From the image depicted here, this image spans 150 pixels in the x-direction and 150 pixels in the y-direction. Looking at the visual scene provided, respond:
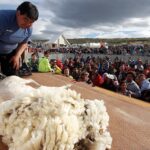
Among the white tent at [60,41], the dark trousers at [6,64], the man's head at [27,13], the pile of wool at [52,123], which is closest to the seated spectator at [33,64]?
the dark trousers at [6,64]

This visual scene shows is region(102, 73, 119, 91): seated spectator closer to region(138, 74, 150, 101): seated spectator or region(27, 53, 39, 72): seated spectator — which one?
region(138, 74, 150, 101): seated spectator

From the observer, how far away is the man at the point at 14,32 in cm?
367

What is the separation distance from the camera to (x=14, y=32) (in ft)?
14.0

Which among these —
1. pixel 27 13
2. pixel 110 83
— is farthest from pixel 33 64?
pixel 27 13

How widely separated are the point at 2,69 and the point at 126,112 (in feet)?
7.08

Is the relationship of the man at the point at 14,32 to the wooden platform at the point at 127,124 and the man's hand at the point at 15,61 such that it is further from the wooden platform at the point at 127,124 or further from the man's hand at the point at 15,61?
the wooden platform at the point at 127,124

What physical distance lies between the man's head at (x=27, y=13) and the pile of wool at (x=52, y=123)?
150 cm

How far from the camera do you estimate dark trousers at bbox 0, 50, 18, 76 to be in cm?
470

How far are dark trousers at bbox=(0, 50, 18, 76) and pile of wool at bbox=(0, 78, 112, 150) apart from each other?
8.03 feet

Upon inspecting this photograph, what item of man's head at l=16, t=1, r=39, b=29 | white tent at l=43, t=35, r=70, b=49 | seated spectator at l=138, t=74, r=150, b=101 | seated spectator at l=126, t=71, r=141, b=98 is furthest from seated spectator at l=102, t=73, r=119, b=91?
white tent at l=43, t=35, r=70, b=49

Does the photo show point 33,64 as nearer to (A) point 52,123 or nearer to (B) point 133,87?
(B) point 133,87

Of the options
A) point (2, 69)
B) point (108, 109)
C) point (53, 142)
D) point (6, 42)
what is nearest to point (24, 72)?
point (2, 69)

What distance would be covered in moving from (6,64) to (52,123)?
2.96 m

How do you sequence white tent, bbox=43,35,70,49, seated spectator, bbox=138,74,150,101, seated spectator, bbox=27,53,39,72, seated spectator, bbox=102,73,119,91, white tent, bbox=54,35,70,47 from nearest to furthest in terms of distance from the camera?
seated spectator, bbox=27,53,39,72
seated spectator, bbox=138,74,150,101
seated spectator, bbox=102,73,119,91
white tent, bbox=43,35,70,49
white tent, bbox=54,35,70,47
